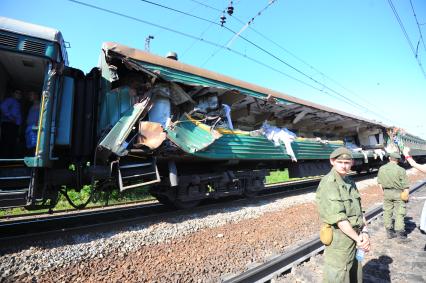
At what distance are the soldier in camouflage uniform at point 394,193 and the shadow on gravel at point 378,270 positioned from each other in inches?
49.6

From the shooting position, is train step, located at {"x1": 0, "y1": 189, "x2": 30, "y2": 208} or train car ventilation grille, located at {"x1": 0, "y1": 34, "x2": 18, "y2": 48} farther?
train car ventilation grille, located at {"x1": 0, "y1": 34, "x2": 18, "y2": 48}

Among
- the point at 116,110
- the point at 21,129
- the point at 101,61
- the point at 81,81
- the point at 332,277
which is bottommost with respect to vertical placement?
the point at 332,277

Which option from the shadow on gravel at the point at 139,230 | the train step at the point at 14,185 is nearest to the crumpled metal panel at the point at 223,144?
the shadow on gravel at the point at 139,230

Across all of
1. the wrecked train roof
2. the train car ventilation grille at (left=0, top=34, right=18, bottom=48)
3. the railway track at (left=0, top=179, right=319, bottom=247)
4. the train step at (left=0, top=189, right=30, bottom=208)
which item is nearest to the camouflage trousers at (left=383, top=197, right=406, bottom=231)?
the railway track at (left=0, top=179, right=319, bottom=247)

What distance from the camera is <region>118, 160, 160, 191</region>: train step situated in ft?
17.7

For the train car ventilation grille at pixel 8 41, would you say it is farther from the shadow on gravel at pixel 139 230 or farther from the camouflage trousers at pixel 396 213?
the camouflage trousers at pixel 396 213

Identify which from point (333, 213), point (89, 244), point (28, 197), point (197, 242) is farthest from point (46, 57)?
point (333, 213)

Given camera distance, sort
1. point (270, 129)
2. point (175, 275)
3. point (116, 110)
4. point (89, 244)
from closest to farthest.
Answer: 1. point (175, 275)
2. point (89, 244)
3. point (116, 110)
4. point (270, 129)

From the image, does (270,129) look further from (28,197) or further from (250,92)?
(28,197)

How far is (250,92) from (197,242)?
4613 millimetres

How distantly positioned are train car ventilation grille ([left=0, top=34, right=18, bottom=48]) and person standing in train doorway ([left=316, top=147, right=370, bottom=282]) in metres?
4.79

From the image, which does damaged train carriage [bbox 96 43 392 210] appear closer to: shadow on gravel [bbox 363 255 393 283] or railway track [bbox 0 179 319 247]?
railway track [bbox 0 179 319 247]

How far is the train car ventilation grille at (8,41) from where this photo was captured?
13.9 feet

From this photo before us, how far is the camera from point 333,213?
262 cm
